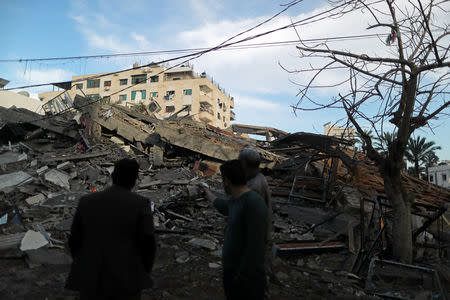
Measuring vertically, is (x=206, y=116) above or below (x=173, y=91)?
below

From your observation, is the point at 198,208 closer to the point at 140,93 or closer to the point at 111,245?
the point at 111,245

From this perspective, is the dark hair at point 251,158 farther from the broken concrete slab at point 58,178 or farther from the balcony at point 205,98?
the balcony at point 205,98

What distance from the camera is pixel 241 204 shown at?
6.39ft

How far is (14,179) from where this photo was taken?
10.0m

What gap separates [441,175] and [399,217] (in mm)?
42656

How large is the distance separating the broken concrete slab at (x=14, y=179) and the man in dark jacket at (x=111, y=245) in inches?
392

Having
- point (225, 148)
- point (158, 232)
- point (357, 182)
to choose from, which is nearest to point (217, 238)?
point (158, 232)

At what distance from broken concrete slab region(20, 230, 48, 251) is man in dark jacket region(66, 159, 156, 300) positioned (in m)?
4.30

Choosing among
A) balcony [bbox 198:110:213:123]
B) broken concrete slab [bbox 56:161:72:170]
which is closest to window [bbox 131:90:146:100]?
balcony [bbox 198:110:213:123]

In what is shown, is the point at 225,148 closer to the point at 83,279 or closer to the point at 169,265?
the point at 169,265

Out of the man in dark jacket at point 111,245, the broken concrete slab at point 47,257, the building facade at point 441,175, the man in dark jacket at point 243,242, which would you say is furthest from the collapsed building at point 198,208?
the building facade at point 441,175

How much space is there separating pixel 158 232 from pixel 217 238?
1.28 metres

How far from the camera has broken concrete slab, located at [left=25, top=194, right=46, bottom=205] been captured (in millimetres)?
8586

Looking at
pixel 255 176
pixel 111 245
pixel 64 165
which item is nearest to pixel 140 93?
pixel 64 165
